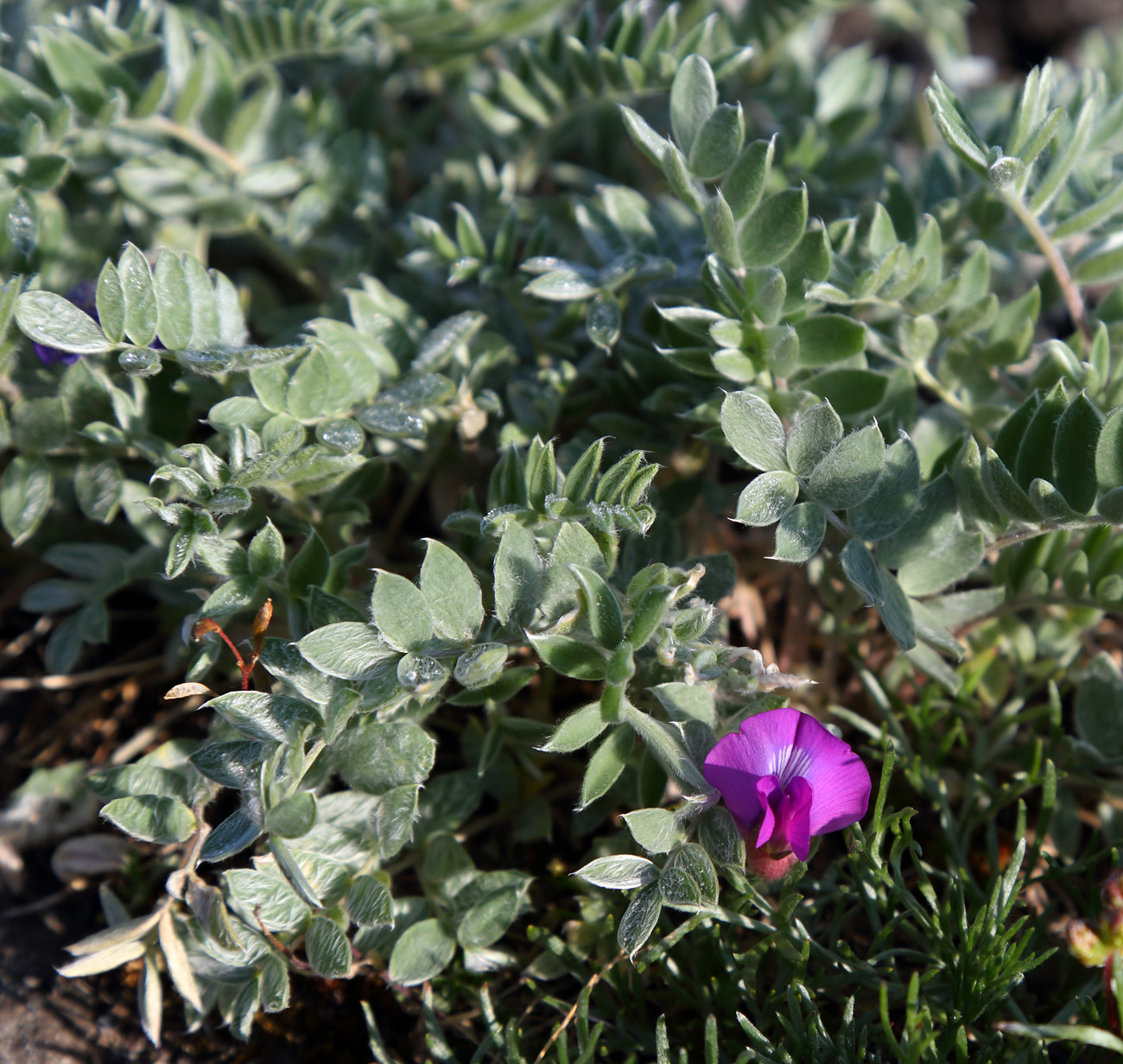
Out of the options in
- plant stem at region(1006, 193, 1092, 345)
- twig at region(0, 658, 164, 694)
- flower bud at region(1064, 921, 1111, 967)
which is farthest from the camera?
twig at region(0, 658, 164, 694)

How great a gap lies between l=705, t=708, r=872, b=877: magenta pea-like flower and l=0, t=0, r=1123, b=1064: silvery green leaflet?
4cm

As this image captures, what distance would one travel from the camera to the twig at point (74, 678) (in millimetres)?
1570

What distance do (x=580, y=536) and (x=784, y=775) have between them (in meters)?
0.33

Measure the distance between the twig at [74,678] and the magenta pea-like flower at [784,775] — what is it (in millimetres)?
977

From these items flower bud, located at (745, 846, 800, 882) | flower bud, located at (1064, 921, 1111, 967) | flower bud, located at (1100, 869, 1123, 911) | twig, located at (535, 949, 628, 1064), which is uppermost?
flower bud, located at (1100, 869, 1123, 911)

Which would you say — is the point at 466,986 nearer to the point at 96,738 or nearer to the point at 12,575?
the point at 96,738

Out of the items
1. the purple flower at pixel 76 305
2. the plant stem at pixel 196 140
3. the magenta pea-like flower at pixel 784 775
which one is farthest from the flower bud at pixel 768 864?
the plant stem at pixel 196 140

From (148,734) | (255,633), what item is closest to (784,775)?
(255,633)

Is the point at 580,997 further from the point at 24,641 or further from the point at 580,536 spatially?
the point at 24,641

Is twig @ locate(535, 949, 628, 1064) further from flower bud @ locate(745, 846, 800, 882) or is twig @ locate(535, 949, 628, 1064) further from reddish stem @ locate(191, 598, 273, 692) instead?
reddish stem @ locate(191, 598, 273, 692)

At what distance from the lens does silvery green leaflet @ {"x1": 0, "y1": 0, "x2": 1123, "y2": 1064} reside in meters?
1.09

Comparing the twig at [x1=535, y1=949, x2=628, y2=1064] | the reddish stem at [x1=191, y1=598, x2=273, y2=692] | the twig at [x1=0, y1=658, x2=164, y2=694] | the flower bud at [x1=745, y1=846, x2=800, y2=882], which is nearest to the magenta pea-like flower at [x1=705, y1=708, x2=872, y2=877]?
the flower bud at [x1=745, y1=846, x2=800, y2=882]

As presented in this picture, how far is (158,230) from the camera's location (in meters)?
1.72

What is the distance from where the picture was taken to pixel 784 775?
1.09 metres
